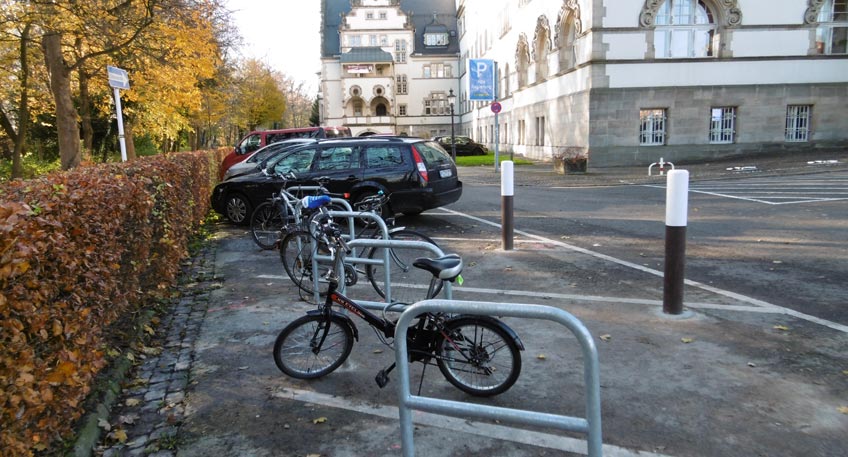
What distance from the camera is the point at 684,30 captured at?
89.5 feet

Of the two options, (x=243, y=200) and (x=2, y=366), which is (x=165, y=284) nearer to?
(x=2, y=366)

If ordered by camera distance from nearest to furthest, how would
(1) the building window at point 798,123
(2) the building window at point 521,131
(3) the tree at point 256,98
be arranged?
(1) the building window at point 798,123, (2) the building window at point 521,131, (3) the tree at point 256,98

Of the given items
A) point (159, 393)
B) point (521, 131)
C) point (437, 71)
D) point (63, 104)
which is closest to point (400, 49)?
point (437, 71)

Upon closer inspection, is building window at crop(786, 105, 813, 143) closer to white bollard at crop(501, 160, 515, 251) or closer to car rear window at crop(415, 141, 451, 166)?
car rear window at crop(415, 141, 451, 166)

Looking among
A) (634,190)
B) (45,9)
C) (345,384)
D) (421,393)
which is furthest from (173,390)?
(634,190)

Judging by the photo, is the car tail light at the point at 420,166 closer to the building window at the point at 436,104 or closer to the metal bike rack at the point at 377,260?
the metal bike rack at the point at 377,260

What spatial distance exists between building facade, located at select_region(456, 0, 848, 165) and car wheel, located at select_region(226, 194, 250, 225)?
19.6 metres

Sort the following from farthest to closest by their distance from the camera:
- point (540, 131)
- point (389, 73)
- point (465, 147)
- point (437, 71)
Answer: point (437, 71) → point (389, 73) → point (465, 147) → point (540, 131)

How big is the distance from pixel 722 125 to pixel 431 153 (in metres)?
21.9

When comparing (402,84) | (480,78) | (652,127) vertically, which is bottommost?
(652,127)

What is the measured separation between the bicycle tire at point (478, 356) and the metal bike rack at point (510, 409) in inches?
45.2

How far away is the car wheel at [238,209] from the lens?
1187 centimetres

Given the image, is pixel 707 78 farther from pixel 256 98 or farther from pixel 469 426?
pixel 256 98

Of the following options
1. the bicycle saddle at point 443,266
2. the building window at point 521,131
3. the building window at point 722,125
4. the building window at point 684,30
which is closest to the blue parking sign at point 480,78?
the building window at point 684,30
